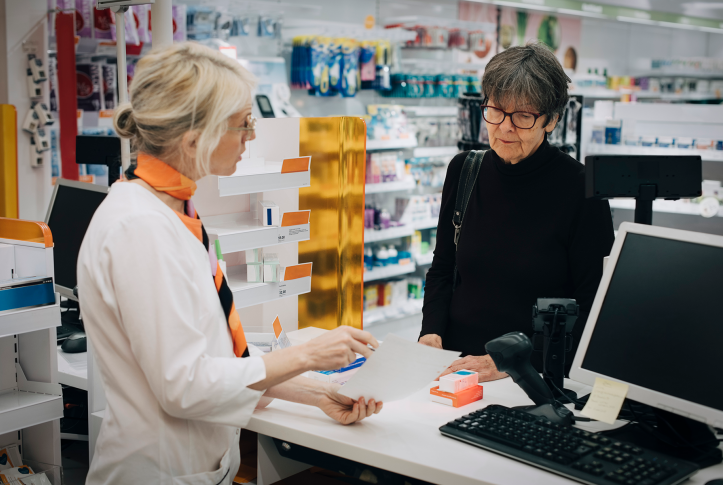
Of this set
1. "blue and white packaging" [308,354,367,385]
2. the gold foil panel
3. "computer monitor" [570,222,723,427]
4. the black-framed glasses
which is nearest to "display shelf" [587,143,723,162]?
the gold foil panel

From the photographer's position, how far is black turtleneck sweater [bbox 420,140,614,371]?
201 cm

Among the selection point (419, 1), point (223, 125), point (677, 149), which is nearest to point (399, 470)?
point (223, 125)

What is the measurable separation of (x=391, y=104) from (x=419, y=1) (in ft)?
3.84

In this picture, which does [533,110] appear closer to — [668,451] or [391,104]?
[668,451]

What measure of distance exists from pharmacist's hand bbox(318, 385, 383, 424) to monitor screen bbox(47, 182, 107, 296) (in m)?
1.56

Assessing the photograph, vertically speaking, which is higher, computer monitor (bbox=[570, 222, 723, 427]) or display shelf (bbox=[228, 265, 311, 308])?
computer monitor (bbox=[570, 222, 723, 427])

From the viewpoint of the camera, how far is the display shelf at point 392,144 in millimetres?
5353

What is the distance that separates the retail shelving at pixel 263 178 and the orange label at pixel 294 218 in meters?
0.10

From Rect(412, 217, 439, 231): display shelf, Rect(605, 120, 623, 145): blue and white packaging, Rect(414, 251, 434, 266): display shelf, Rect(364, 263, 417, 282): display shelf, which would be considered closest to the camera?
Rect(605, 120, 623, 145): blue and white packaging

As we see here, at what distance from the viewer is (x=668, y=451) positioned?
149 centimetres

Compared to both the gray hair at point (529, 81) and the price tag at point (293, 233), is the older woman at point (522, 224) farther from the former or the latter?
the price tag at point (293, 233)

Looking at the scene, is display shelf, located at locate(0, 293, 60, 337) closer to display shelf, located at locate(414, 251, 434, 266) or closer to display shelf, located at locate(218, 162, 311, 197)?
display shelf, located at locate(218, 162, 311, 197)

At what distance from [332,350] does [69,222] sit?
6.26ft

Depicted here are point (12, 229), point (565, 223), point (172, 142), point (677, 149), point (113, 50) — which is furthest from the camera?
point (677, 149)
